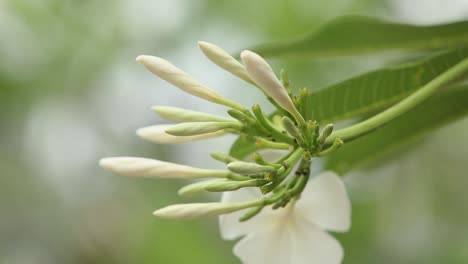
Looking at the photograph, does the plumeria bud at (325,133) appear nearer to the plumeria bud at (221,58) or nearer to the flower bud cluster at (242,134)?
the flower bud cluster at (242,134)

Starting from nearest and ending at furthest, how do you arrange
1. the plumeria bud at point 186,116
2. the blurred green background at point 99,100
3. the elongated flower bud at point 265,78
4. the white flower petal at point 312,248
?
the elongated flower bud at point 265,78, the plumeria bud at point 186,116, the white flower petal at point 312,248, the blurred green background at point 99,100

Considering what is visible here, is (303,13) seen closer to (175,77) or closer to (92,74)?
(92,74)

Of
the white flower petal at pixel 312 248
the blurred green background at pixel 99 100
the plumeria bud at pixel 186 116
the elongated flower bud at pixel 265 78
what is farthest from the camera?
the blurred green background at pixel 99 100

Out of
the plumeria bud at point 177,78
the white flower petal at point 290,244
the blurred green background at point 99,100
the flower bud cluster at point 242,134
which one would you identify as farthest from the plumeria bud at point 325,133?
the blurred green background at point 99,100

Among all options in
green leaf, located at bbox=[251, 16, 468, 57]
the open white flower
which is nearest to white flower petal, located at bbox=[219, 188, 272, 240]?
the open white flower

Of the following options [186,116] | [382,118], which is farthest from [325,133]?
[186,116]

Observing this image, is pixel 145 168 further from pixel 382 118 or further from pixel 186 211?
pixel 382 118
